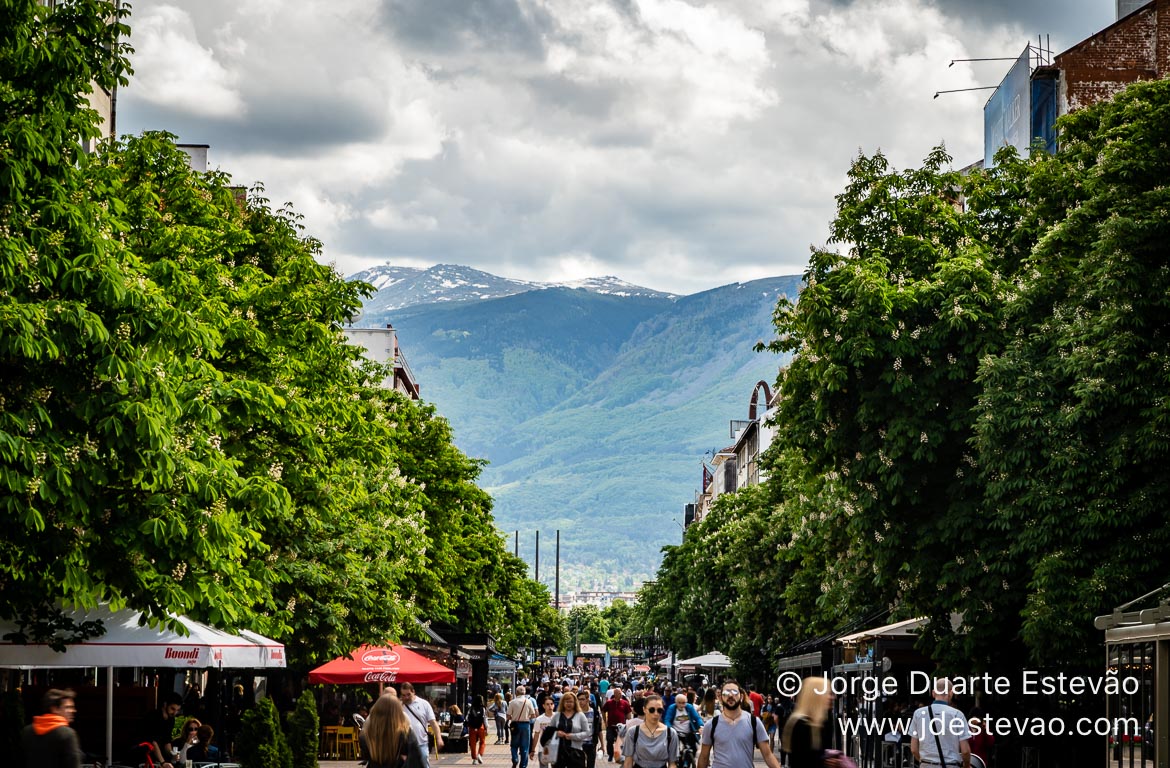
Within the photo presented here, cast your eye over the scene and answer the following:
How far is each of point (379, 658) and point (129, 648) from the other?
14.7 meters

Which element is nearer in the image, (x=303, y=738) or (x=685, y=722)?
(x=685, y=722)

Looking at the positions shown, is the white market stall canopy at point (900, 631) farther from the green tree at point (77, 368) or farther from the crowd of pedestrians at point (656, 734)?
the green tree at point (77, 368)

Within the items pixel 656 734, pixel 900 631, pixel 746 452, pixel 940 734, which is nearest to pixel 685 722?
pixel 900 631

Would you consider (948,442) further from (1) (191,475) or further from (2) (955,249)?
(1) (191,475)

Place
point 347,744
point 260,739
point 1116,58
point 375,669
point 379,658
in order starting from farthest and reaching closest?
point 1116,58 < point 347,744 < point 379,658 < point 375,669 < point 260,739

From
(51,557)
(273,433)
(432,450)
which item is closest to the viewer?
(51,557)

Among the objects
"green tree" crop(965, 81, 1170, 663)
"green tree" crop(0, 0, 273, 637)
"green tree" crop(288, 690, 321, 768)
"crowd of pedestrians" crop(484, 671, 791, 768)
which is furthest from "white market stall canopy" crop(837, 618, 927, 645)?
"green tree" crop(0, 0, 273, 637)

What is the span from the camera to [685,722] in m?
27.4

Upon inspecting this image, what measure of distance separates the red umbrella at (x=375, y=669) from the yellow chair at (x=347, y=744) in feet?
25.7

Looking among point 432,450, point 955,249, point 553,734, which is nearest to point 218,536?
point 553,734

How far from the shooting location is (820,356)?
27.4m

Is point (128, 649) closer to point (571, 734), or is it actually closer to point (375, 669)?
point (571, 734)

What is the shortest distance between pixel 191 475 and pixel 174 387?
3.39ft

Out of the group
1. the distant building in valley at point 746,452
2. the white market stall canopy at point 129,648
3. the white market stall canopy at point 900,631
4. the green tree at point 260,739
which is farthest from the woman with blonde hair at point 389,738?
the distant building in valley at point 746,452
